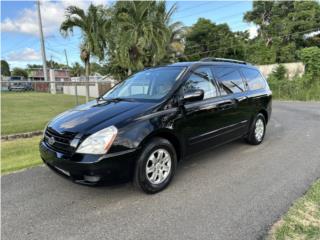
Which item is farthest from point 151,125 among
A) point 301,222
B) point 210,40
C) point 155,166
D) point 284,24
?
point 284,24

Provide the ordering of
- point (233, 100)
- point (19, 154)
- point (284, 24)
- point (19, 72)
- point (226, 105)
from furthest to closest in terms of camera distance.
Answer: point (19, 72) < point (284, 24) < point (19, 154) < point (233, 100) < point (226, 105)

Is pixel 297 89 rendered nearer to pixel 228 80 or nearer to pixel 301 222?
pixel 228 80

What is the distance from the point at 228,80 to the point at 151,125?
2186 mm

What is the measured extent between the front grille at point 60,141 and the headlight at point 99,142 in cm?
17

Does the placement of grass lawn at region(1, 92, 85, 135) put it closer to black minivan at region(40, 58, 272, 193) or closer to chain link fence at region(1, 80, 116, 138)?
chain link fence at region(1, 80, 116, 138)

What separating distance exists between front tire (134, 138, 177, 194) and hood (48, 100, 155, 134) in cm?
48

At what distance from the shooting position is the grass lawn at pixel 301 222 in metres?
2.46

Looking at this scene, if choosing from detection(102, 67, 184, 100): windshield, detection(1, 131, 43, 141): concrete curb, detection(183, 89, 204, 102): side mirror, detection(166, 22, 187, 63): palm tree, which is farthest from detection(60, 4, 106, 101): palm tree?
detection(183, 89, 204, 102): side mirror

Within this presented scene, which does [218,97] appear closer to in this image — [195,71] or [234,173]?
[195,71]

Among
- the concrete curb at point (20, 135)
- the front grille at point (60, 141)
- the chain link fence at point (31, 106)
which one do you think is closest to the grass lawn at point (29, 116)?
the chain link fence at point (31, 106)

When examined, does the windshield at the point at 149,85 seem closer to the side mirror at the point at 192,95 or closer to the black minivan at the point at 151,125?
the black minivan at the point at 151,125

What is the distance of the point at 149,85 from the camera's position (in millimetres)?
4258

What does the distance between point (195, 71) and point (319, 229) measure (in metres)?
2.65

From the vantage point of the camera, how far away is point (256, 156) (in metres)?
4.85
